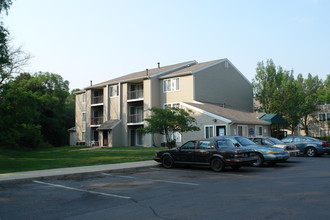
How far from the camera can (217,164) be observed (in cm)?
1360

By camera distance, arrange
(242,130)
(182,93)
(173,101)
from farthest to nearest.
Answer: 1. (173,101)
2. (182,93)
3. (242,130)

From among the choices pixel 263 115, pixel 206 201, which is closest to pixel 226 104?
pixel 263 115

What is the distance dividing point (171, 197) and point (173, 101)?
2618cm

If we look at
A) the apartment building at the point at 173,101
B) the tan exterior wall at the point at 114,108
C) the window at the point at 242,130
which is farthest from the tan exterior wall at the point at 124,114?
the window at the point at 242,130

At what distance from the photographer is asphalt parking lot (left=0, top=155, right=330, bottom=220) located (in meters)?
6.50

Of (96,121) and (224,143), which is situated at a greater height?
(96,121)

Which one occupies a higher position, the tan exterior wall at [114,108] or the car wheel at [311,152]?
the tan exterior wall at [114,108]

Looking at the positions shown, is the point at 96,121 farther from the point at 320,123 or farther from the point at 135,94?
the point at 320,123

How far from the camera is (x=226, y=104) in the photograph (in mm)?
37562

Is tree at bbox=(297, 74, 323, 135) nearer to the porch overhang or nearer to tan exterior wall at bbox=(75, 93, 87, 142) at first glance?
the porch overhang

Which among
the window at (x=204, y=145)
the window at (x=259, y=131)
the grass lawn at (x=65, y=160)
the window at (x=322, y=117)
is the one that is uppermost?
the window at (x=322, y=117)

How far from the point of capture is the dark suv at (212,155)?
1319 cm

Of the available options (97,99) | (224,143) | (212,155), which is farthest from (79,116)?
(212,155)

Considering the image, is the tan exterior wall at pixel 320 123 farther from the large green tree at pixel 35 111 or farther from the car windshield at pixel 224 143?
the car windshield at pixel 224 143
